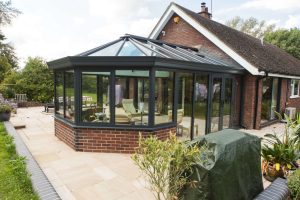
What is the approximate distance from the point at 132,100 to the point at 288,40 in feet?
99.3

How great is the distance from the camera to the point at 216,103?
359 inches

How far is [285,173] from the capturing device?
16.5ft

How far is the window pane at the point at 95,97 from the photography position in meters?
6.67

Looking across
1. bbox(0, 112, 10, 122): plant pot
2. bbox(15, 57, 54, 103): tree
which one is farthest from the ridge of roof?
bbox(15, 57, 54, 103): tree

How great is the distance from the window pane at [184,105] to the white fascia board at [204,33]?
3.62 metres

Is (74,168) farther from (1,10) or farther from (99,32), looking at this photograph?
(99,32)

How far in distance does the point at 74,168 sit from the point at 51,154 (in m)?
1.42

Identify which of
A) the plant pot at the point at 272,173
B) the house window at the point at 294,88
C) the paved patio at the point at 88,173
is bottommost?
the paved patio at the point at 88,173

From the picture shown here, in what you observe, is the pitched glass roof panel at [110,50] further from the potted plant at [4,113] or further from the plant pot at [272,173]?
the potted plant at [4,113]

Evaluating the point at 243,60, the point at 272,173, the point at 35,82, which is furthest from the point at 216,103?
the point at 35,82

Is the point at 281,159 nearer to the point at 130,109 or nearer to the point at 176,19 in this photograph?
the point at 130,109

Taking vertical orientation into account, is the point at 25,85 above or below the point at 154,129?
above

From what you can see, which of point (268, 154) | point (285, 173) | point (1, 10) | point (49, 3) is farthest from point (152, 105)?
point (1, 10)

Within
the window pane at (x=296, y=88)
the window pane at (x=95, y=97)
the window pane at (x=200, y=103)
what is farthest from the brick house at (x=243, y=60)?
the window pane at (x=95, y=97)
